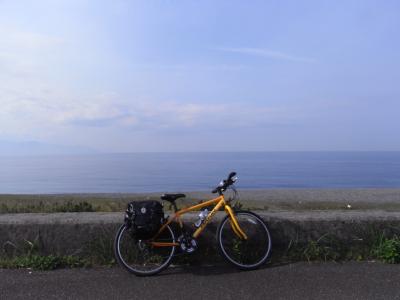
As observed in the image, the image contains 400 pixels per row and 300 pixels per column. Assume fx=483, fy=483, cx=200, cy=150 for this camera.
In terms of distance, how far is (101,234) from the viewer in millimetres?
6348

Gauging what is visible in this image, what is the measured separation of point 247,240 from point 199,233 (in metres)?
0.65

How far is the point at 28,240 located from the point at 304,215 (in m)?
3.75

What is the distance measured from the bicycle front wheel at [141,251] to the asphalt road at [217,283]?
171 millimetres

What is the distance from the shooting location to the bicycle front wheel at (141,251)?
598 centimetres

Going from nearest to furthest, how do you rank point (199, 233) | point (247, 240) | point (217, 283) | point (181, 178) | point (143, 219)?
1. point (217, 283)
2. point (143, 219)
3. point (199, 233)
4. point (247, 240)
5. point (181, 178)

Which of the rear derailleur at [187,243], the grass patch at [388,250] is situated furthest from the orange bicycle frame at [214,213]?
the grass patch at [388,250]

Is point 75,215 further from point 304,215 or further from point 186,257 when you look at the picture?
point 304,215

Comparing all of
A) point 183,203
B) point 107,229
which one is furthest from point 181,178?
point 107,229

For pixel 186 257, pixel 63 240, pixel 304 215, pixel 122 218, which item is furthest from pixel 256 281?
pixel 63 240

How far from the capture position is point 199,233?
619cm

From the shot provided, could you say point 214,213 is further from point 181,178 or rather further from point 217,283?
point 181,178

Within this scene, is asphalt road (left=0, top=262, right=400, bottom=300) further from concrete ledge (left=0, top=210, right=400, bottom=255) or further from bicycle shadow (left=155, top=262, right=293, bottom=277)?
concrete ledge (left=0, top=210, right=400, bottom=255)

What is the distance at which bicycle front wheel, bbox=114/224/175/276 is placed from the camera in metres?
5.98

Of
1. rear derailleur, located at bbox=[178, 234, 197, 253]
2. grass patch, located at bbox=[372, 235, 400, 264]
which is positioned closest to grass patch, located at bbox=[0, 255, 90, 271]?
rear derailleur, located at bbox=[178, 234, 197, 253]
